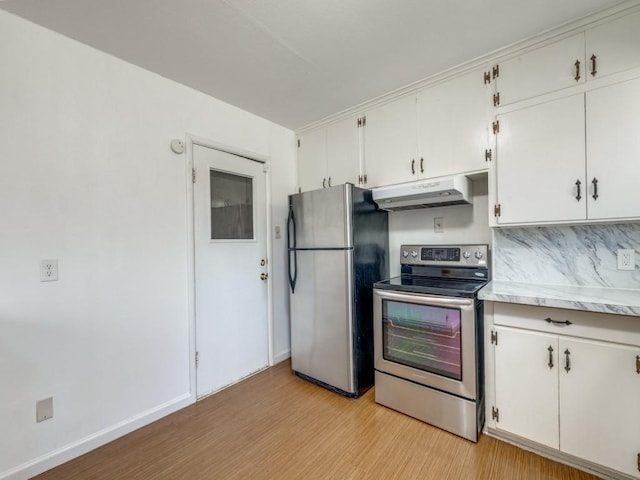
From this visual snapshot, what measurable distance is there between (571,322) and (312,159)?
8.29ft

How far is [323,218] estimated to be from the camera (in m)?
2.50

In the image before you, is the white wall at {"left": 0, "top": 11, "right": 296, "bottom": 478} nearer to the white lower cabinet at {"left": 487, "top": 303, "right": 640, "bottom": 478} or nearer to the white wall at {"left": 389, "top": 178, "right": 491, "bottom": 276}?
the white wall at {"left": 389, "top": 178, "right": 491, "bottom": 276}

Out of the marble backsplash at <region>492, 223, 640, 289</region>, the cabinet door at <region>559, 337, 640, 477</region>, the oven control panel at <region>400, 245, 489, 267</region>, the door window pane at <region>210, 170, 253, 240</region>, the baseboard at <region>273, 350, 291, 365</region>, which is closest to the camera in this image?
the cabinet door at <region>559, 337, 640, 477</region>

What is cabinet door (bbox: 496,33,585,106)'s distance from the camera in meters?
1.76

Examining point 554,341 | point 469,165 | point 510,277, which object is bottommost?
point 554,341

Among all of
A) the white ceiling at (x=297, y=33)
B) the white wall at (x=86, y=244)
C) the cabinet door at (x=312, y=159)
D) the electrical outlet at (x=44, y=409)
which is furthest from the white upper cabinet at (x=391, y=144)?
the electrical outlet at (x=44, y=409)

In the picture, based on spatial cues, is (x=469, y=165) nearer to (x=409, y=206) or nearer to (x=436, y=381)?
(x=409, y=206)

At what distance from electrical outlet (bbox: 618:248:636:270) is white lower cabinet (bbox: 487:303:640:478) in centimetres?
55

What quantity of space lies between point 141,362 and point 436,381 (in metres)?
2.07

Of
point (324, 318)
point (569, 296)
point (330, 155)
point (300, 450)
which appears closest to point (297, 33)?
point (330, 155)

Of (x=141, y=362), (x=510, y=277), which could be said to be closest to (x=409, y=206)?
(x=510, y=277)

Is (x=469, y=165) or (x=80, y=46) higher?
(x=80, y=46)

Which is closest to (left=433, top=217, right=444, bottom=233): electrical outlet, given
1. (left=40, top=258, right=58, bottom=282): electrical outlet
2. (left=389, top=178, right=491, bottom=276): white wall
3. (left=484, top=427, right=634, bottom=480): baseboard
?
(left=389, top=178, right=491, bottom=276): white wall

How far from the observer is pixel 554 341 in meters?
1.61
